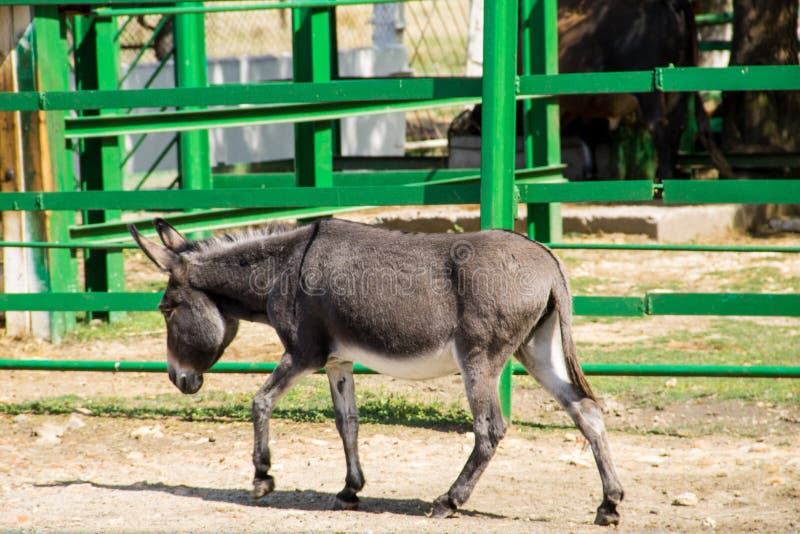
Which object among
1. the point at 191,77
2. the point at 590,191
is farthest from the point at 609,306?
the point at 191,77

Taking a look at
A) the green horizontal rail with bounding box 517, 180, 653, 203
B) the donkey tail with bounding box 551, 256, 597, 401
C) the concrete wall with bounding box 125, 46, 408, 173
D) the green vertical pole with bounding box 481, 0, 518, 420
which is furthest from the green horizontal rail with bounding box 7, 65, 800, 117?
the concrete wall with bounding box 125, 46, 408, 173

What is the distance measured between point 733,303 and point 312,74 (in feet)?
12.6

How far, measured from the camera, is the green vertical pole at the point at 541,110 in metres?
10.3

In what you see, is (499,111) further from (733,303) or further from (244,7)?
(244,7)

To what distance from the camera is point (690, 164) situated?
44.1 ft

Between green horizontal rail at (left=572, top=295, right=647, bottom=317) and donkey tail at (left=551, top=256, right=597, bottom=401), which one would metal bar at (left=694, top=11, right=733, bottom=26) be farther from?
donkey tail at (left=551, top=256, right=597, bottom=401)

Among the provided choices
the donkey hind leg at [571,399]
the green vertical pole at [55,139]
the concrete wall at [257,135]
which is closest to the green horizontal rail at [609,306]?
the donkey hind leg at [571,399]

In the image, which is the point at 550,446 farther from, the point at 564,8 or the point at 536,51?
the point at 564,8

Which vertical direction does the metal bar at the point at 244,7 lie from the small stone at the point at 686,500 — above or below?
above

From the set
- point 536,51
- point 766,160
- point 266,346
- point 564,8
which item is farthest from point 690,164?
point 266,346

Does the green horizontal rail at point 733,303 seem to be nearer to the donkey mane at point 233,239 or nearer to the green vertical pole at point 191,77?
the donkey mane at point 233,239

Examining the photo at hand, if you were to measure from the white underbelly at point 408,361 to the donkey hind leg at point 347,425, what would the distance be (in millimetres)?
189

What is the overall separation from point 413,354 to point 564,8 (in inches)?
401

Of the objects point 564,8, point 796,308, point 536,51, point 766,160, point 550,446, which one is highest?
point 564,8
